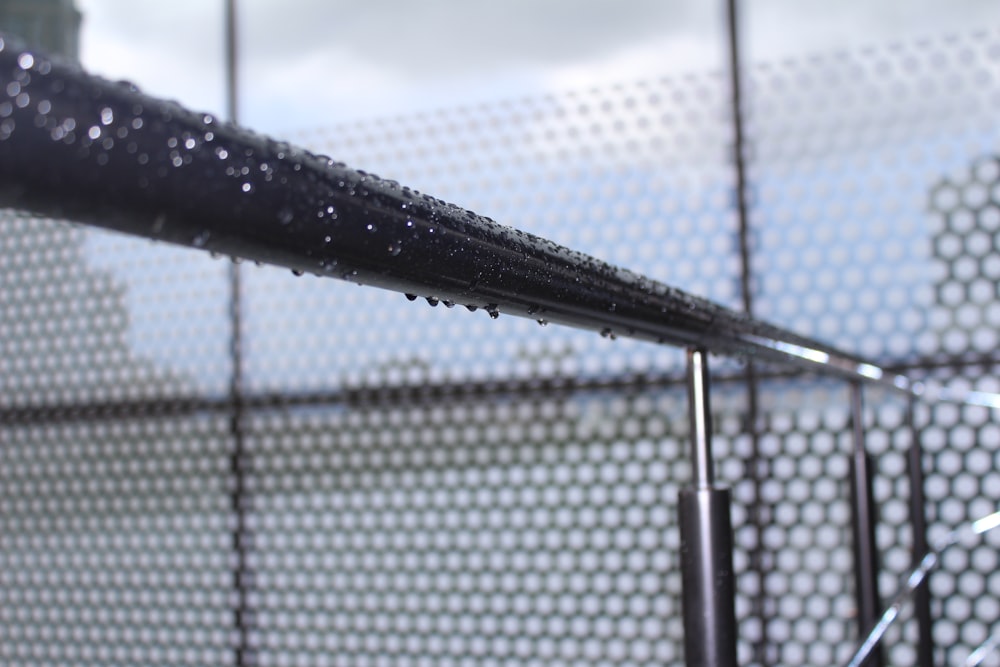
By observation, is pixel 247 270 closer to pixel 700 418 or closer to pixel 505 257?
pixel 700 418

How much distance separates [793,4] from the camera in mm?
2049

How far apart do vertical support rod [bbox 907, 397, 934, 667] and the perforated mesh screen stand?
52cm

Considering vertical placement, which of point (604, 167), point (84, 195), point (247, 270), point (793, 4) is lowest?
point (84, 195)

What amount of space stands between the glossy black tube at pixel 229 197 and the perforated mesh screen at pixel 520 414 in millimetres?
1669

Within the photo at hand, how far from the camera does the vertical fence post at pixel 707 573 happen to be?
0.69 m

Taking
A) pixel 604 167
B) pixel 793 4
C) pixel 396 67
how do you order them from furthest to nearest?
pixel 396 67, pixel 604 167, pixel 793 4

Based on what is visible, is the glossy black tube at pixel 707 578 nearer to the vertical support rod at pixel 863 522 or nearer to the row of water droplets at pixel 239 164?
the row of water droplets at pixel 239 164

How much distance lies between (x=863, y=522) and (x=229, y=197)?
127cm

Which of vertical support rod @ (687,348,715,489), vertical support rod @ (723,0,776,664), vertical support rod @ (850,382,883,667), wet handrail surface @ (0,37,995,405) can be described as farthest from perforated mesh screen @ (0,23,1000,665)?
wet handrail surface @ (0,37,995,405)

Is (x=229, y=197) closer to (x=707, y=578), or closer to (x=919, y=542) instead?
(x=707, y=578)

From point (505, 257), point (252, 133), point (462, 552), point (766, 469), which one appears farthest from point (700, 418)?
point (462, 552)

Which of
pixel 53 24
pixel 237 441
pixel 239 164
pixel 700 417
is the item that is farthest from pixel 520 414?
pixel 239 164

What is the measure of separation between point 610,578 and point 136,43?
187 cm

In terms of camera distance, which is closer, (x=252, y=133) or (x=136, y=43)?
(x=252, y=133)
